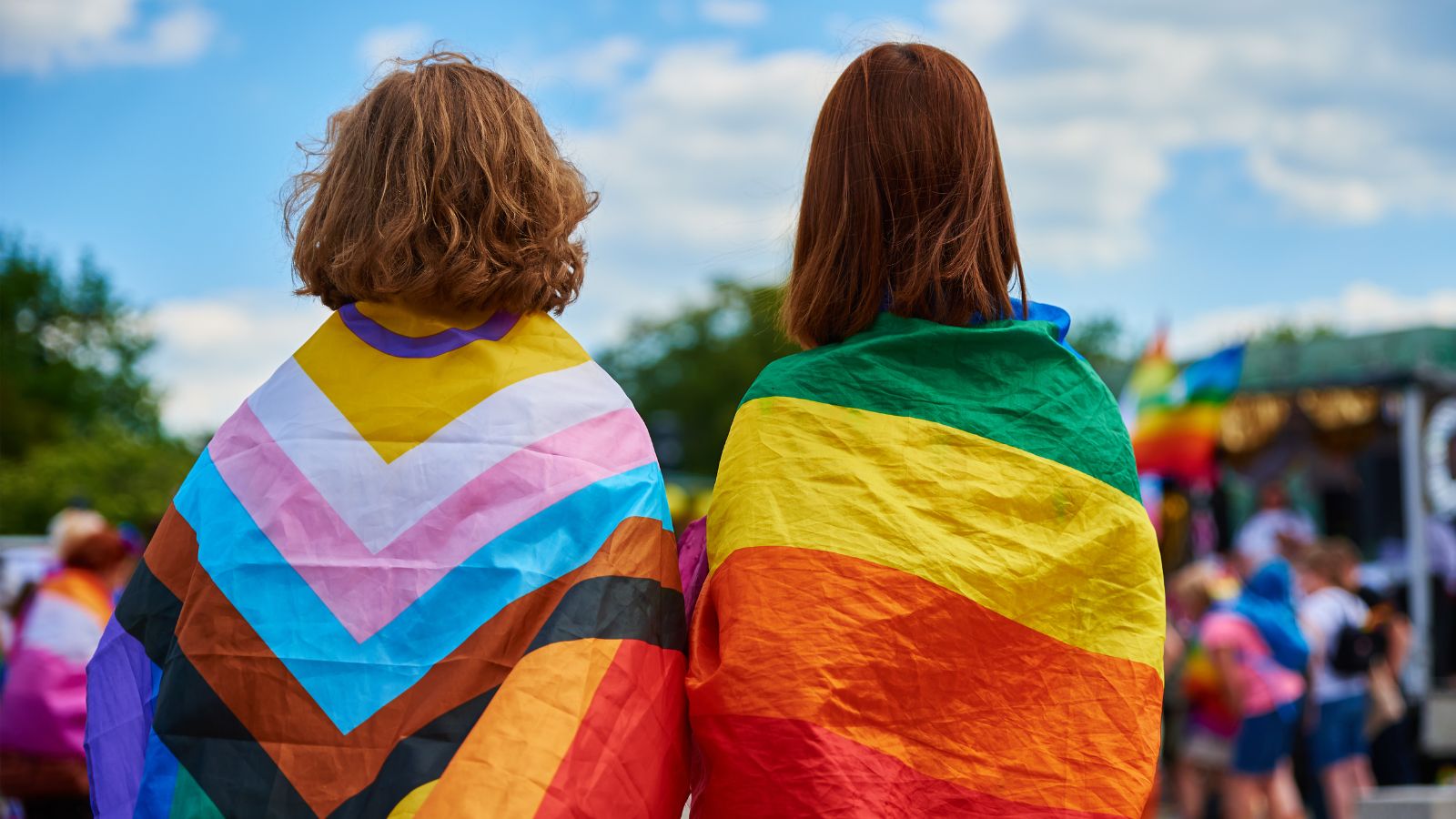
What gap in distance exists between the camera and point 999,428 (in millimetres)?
2074

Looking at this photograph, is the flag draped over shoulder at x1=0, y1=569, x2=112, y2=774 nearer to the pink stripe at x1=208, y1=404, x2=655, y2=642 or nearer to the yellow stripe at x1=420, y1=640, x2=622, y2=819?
the pink stripe at x1=208, y1=404, x2=655, y2=642

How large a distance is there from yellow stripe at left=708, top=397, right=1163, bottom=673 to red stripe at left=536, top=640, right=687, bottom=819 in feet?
0.66

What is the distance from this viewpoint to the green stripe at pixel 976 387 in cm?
208

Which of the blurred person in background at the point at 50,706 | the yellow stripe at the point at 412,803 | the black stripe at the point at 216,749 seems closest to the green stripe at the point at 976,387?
the yellow stripe at the point at 412,803

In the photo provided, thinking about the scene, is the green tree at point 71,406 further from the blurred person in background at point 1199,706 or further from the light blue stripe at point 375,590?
the light blue stripe at point 375,590

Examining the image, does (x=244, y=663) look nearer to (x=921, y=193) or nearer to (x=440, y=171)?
(x=440, y=171)

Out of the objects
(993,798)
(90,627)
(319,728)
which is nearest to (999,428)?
(993,798)

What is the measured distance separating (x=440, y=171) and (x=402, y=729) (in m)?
0.83

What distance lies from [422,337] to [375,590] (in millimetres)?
389

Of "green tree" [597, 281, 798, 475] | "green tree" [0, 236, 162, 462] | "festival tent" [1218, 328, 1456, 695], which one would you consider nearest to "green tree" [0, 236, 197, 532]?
"green tree" [0, 236, 162, 462]

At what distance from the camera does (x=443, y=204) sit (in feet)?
6.84

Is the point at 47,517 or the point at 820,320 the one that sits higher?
the point at 820,320

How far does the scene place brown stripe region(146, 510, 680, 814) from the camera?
73.5 inches

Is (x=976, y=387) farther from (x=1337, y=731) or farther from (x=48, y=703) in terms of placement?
(x=1337, y=731)
